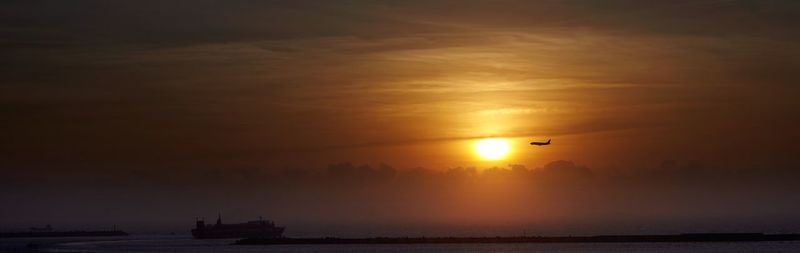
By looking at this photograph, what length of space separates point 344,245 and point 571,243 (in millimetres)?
30391

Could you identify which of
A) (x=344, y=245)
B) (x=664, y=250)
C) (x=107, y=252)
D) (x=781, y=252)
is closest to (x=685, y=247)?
(x=664, y=250)

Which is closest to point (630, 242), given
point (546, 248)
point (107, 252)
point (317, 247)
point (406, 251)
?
point (546, 248)

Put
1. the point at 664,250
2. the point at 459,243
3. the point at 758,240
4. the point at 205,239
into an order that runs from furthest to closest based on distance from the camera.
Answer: the point at 205,239, the point at 459,243, the point at 758,240, the point at 664,250

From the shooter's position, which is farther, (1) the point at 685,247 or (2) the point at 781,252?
(1) the point at 685,247

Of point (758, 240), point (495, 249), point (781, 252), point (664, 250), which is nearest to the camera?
point (781, 252)

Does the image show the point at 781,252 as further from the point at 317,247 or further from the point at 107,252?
the point at 107,252

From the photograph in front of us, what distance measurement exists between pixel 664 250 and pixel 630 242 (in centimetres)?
2373

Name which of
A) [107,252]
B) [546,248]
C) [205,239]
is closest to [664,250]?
[546,248]

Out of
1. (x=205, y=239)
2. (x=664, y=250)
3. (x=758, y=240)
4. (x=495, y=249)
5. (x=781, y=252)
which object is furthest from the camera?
(x=205, y=239)

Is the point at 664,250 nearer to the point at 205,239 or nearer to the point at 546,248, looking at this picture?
the point at 546,248

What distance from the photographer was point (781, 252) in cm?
10462

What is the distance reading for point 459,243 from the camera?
143 meters

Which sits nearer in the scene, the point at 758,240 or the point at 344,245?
the point at 758,240

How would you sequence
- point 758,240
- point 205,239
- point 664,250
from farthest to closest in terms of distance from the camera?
point 205,239
point 758,240
point 664,250
